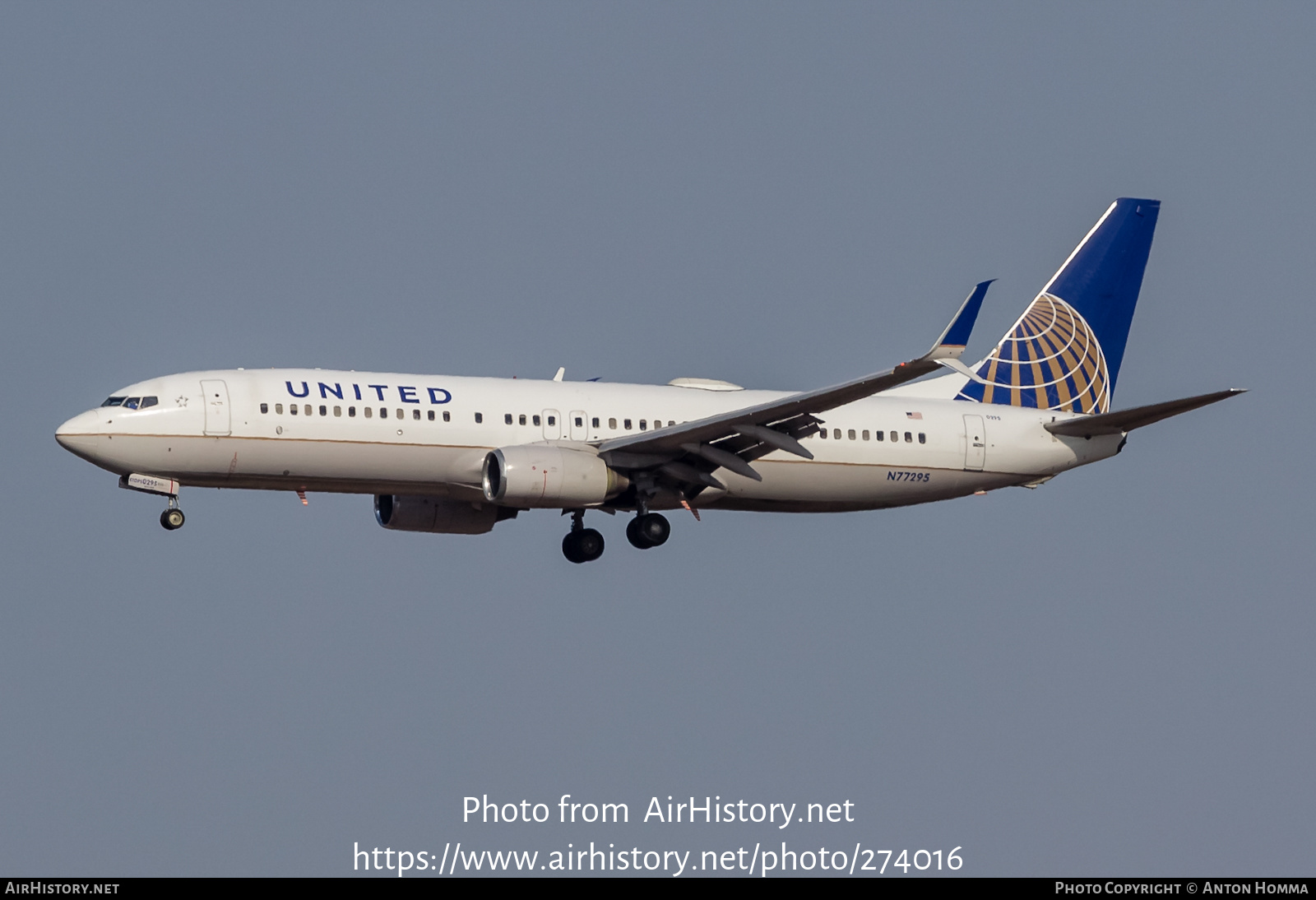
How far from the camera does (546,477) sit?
45.3m

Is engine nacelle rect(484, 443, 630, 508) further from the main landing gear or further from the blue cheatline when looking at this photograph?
the blue cheatline

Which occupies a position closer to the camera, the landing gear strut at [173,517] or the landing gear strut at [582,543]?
the landing gear strut at [173,517]

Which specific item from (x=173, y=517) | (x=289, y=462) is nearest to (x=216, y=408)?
(x=289, y=462)

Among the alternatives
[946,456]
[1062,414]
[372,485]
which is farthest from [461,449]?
[1062,414]

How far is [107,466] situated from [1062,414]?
24239 mm

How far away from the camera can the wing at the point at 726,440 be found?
44.1 metres

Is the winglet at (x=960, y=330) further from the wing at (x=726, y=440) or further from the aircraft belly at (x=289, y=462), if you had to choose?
the aircraft belly at (x=289, y=462)

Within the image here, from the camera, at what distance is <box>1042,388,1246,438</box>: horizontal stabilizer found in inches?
1769

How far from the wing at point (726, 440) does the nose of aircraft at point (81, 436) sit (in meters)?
11.3

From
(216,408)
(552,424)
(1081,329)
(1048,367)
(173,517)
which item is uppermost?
(1081,329)

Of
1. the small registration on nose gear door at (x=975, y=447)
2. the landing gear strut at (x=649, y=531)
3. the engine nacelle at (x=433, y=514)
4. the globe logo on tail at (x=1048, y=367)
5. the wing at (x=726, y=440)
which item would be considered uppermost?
the globe logo on tail at (x=1048, y=367)

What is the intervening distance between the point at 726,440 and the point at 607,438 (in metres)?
2.91

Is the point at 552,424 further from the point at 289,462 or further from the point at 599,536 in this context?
the point at 289,462

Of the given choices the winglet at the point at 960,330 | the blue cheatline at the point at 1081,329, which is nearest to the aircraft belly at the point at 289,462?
the winglet at the point at 960,330
